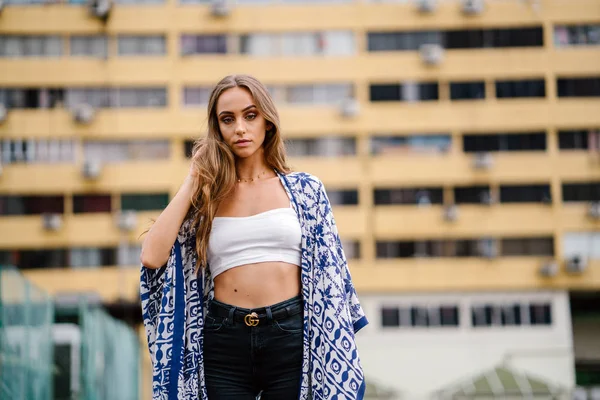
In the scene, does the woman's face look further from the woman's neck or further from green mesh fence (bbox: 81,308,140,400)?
green mesh fence (bbox: 81,308,140,400)

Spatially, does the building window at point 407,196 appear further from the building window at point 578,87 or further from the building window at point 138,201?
the building window at point 138,201

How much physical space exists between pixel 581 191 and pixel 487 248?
476 cm

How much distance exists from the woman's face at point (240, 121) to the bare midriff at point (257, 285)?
0.45 meters

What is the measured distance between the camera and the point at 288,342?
346 centimetres

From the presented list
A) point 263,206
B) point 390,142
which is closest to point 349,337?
point 263,206

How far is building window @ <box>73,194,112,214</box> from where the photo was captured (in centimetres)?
4025

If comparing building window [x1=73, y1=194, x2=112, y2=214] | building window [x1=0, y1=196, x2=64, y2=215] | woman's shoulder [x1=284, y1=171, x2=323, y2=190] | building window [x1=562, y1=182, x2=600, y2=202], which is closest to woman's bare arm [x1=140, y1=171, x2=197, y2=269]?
woman's shoulder [x1=284, y1=171, x2=323, y2=190]

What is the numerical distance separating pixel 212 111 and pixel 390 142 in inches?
1455

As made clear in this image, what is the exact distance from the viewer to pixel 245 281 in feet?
11.5

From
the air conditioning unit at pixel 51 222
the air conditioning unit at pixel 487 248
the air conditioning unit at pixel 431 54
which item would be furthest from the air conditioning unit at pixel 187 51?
the air conditioning unit at pixel 487 248

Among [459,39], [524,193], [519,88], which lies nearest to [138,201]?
[459,39]

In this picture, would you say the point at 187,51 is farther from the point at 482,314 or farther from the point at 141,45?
the point at 482,314

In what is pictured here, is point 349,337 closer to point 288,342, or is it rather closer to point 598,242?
point 288,342

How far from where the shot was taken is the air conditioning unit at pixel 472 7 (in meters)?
40.5
